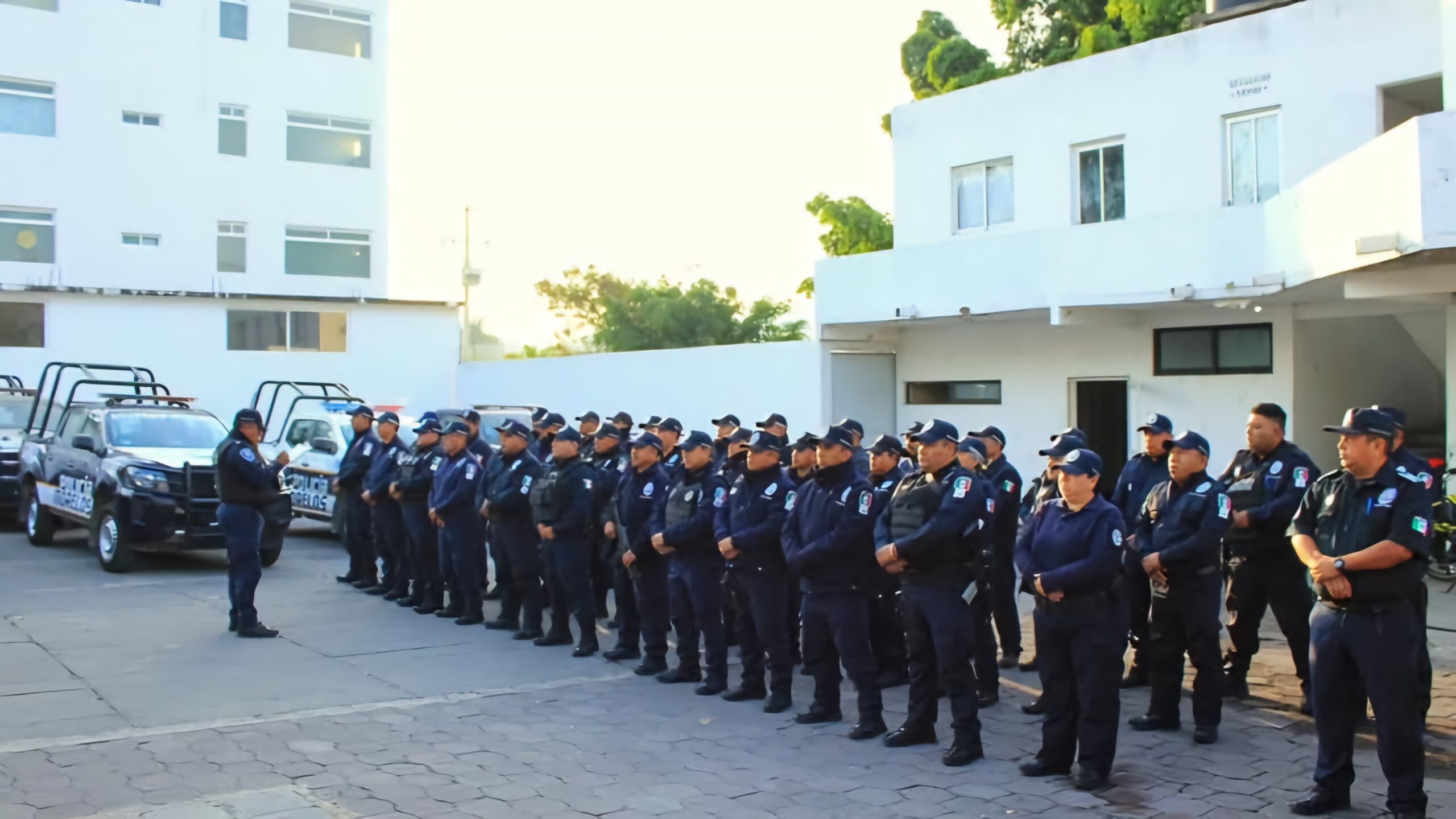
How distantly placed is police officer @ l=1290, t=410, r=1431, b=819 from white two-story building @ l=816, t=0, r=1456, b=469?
15.9 ft

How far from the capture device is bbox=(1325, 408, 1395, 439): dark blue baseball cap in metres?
5.76

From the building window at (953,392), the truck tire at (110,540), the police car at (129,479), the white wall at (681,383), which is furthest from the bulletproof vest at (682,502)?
the white wall at (681,383)

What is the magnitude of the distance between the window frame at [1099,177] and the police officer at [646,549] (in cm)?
870

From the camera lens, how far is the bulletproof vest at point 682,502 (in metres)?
8.57

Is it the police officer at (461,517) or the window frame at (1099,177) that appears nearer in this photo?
the police officer at (461,517)

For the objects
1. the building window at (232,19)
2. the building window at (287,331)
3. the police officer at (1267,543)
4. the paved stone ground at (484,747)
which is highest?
the building window at (232,19)

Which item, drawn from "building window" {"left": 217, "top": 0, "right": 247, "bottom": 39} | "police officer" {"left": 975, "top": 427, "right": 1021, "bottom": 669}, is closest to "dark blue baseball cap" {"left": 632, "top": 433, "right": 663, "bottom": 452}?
"police officer" {"left": 975, "top": 427, "right": 1021, "bottom": 669}

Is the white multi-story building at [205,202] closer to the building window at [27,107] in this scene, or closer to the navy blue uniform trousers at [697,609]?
the building window at [27,107]

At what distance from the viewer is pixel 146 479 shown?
1314 cm

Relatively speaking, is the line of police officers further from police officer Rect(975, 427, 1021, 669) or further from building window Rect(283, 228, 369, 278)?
building window Rect(283, 228, 369, 278)

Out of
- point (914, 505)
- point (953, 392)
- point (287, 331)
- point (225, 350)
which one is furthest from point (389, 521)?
point (287, 331)

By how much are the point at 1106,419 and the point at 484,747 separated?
12.2 metres

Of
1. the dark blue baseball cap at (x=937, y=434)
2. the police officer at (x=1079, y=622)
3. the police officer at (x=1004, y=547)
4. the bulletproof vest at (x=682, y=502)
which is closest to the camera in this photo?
the police officer at (x=1079, y=622)

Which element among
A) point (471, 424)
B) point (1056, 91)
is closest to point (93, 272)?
point (471, 424)
